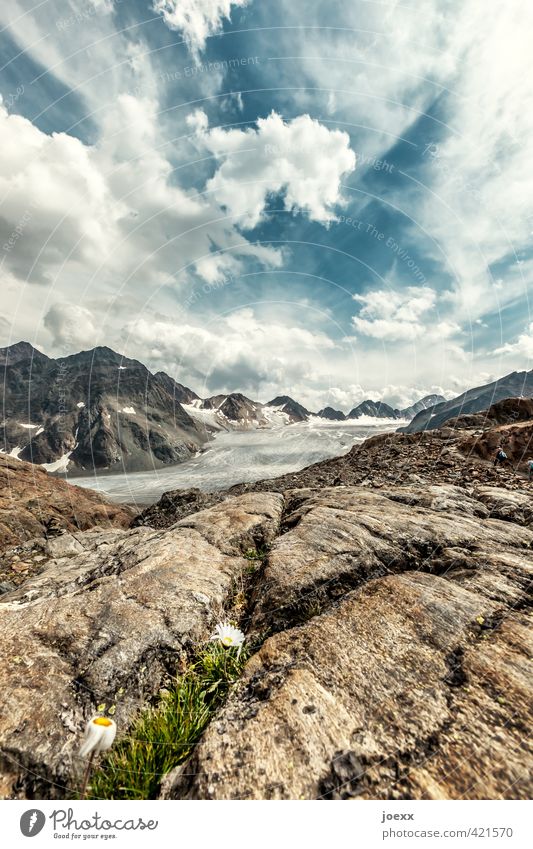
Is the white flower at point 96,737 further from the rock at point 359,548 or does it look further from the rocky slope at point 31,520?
the rocky slope at point 31,520

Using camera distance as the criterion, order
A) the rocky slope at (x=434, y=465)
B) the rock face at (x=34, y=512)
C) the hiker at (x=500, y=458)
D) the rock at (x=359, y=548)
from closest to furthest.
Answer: the rock at (x=359, y=548)
the rocky slope at (x=434, y=465)
the hiker at (x=500, y=458)
the rock face at (x=34, y=512)

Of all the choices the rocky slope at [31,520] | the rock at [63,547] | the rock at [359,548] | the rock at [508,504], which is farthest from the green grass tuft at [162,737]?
the rock at [63,547]

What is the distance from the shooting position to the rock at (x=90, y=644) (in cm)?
347

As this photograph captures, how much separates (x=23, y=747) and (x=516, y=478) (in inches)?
639

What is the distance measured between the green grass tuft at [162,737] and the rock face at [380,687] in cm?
21

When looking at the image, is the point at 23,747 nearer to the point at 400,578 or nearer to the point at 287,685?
the point at 287,685

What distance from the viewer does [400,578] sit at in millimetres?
5430

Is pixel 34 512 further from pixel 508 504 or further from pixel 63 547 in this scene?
pixel 508 504

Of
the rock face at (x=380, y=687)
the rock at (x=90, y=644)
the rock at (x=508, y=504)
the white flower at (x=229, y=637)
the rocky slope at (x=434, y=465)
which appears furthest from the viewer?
the rocky slope at (x=434, y=465)

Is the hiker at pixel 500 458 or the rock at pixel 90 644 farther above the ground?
the hiker at pixel 500 458

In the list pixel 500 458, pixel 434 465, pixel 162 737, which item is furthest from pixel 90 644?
pixel 500 458

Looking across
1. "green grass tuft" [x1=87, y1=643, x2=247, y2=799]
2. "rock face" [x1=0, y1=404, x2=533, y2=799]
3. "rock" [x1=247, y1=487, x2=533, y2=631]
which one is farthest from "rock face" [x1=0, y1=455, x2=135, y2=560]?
"green grass tuft" [x1=87, y1=643, x2=247, y2=799]
